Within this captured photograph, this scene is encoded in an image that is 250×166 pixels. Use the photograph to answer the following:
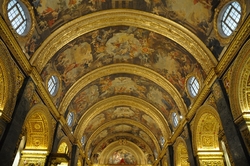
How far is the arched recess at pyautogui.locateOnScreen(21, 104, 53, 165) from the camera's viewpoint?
44.1 feet

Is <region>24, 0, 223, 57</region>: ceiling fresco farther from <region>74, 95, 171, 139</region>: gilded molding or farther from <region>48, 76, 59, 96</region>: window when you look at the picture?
<region>74, 95, 171, 139</region>: gilded molding

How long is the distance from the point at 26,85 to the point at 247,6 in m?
11.5

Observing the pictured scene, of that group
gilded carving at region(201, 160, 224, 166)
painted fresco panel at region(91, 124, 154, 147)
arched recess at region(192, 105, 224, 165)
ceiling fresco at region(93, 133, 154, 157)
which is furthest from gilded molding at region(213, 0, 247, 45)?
ceiling fresco at region(93, 133, 154, 157)

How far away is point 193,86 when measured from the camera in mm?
15492

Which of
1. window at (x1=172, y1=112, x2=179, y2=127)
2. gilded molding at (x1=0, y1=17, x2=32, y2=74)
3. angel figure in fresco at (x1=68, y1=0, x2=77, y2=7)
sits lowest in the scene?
gilded molding at (x1=0, y1=17, x2=32, y2=74)

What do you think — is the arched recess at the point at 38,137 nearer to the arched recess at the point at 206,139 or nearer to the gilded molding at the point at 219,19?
the arched recess at the point at 206,139

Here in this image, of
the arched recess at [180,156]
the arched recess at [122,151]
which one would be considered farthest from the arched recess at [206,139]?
the arched recess at [122,151]

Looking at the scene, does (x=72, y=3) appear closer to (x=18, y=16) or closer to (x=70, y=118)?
(x=18, y=16)

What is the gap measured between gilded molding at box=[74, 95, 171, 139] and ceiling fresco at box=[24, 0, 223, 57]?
36.7 feet

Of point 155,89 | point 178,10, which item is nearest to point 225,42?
point 178,10

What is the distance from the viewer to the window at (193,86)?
15016 mm

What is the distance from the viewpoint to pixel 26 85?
432 inches

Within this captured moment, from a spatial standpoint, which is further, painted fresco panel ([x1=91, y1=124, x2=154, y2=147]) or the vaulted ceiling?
painted fresco panel ([x1=91, y1=124, x2=154, y2=147])

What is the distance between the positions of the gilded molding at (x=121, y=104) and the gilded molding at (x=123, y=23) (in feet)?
32.6
